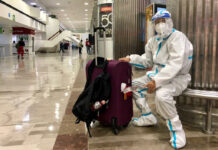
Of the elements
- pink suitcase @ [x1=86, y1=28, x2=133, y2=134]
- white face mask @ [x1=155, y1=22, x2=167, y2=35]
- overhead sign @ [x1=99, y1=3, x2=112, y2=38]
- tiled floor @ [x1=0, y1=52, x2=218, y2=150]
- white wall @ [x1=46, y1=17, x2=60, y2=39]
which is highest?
white wall @ [x1=46, y1=17, x2=60, y2=39]

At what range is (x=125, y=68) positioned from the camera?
2365mm

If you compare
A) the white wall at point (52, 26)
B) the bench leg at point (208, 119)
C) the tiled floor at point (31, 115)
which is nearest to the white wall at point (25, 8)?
the white wall at point (52, 26)

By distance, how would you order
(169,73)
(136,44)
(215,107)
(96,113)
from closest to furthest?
(169,73), (96,113), (215,107), (136,44)

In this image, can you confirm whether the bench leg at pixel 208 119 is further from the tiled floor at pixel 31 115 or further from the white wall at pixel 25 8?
the white wall at pixel 25 8

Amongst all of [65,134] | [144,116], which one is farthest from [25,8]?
[144,116]


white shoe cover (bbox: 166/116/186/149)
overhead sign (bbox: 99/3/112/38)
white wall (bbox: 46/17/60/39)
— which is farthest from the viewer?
white wall (bbox: 46/17/60/39)

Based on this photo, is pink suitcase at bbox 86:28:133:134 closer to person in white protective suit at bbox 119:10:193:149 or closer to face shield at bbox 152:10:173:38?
person in white protective suit at bbox 119:10:193:149

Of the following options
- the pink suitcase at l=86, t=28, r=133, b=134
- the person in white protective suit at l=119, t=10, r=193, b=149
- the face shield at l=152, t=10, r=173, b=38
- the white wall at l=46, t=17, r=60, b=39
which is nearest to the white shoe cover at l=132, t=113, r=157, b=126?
the pink suitcase at l=86, t=28, r=133, b=134

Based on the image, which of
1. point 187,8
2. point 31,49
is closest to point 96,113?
point 187,8

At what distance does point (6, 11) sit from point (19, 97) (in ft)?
49.8

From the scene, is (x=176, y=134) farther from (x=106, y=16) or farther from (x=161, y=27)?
(x=106, y=16)

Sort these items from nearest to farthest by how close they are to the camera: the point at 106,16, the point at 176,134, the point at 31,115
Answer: the point at 176,134 < the point at 31,115 < the point at 106,16

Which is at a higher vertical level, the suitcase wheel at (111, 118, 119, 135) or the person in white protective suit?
the person in white protective suit

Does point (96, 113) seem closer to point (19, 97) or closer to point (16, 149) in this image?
point (16, 149)
